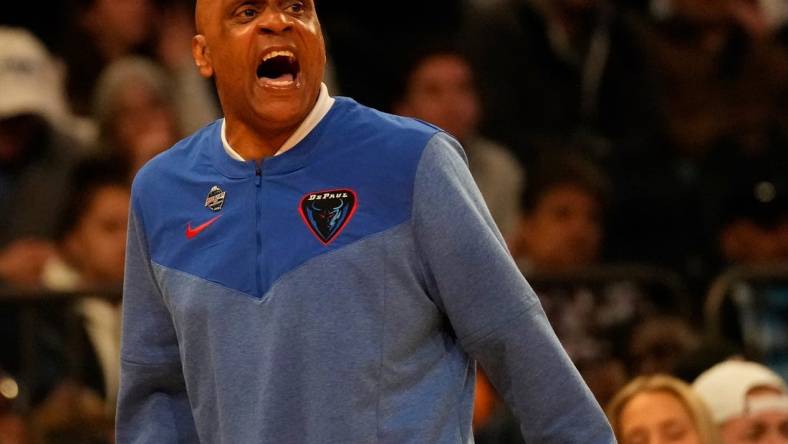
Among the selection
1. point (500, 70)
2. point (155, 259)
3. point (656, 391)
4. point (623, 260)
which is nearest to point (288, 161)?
point (155, 259)

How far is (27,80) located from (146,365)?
12.4 ft

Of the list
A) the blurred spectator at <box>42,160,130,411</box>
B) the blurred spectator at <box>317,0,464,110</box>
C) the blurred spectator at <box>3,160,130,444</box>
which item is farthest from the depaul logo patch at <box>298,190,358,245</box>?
the blurred spectator at <box>317,0,464,110</box>

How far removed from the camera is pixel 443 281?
8.84ft

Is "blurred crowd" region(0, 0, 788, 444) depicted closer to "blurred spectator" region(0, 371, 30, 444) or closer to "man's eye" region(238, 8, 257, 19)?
"blurred spectator" region(0, 371, 30, 444)

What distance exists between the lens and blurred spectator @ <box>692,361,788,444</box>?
4.95 metres

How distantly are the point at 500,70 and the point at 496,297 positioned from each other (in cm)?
465

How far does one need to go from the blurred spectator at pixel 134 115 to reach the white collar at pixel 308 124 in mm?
3470

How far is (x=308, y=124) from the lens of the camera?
2.83 metres

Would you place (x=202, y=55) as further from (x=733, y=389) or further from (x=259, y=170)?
(x=733, y=389)

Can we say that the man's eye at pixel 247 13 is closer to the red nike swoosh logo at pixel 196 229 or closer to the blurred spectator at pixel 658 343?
the red nike swoosh logo at pixel 196 229

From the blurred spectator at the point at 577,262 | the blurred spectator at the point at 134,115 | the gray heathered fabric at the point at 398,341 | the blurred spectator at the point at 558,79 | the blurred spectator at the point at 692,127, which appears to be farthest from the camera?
the blurred spectator at the point at 558,79

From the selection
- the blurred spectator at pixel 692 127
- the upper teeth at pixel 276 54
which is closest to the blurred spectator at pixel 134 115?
the blurred spectator at pixel 692 127

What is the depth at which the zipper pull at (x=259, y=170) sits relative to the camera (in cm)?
280

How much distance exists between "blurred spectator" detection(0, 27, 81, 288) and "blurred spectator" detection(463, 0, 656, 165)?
1885 millimetres
